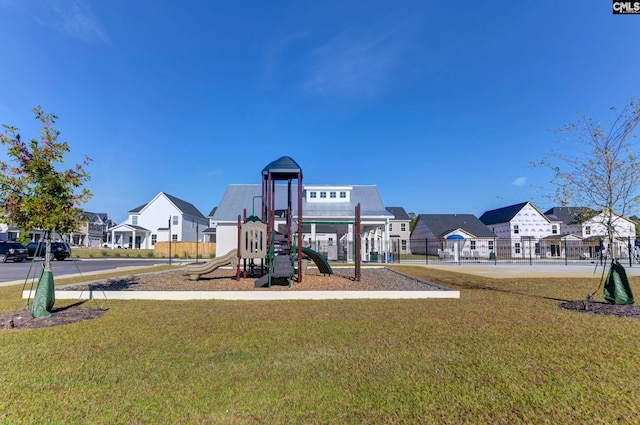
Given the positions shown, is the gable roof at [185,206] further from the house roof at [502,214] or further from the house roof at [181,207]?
the house roof at [502,214]

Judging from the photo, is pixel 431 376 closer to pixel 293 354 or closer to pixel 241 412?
pixel 293 354

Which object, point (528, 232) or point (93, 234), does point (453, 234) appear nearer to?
point (528, 232)

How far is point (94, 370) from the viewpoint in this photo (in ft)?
13.2

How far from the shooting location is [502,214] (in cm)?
4944

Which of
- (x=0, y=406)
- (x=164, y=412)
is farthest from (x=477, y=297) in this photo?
(x=0, y=406)

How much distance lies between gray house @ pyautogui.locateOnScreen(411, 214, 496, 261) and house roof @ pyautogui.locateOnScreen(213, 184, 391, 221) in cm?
1195

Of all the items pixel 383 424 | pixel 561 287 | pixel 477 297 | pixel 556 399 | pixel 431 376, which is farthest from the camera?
pixel 561 287

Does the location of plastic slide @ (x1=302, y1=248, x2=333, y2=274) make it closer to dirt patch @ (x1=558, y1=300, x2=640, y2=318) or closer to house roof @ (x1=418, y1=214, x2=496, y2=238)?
dirt patch @ (x1=558, y1=300, x2=640, y2=318)

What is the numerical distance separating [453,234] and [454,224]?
6.35m

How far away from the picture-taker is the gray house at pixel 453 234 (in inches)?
1672

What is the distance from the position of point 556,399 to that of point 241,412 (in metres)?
2.80

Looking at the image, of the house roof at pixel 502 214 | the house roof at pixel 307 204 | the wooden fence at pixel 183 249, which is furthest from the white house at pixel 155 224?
the house roof at pixel 502 214

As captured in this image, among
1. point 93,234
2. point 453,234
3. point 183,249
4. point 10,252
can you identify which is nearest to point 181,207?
point 183,249

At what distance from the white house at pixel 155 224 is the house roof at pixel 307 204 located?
16363mm
